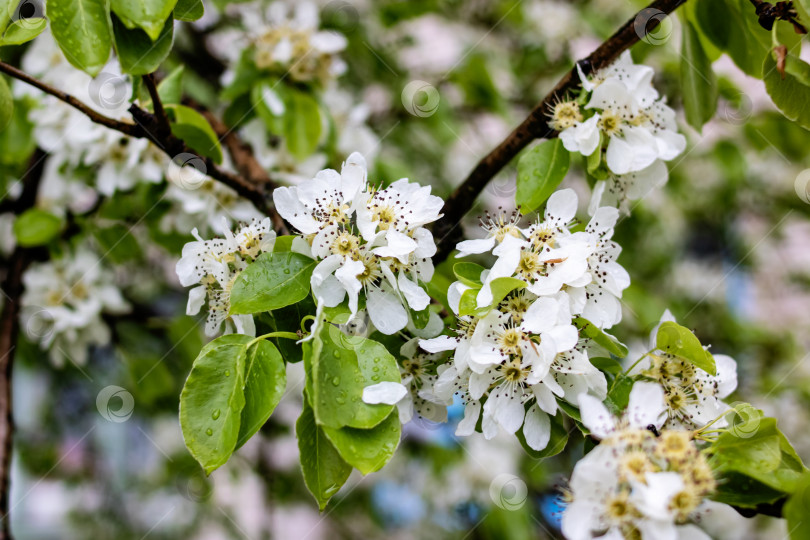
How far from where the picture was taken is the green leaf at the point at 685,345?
730 mm

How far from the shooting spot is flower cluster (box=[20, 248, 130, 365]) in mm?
1424

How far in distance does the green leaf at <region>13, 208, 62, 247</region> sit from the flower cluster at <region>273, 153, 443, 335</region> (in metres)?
0.83

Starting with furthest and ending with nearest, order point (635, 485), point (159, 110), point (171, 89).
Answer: point (171, 89)
point (159, 110)
point (635, 485)

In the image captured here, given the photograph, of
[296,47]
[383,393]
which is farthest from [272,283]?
[296,47]

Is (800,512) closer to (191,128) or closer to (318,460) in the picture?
(318,460)

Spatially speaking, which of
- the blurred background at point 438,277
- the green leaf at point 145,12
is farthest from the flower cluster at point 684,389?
the green leaf at point 145,12

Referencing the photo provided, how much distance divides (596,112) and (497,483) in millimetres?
1584

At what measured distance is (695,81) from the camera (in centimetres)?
103

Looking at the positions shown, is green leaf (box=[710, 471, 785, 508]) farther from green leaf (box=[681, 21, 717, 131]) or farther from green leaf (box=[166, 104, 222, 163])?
green leaf (box=[166, 104, 222, 163])

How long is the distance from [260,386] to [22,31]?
1.56 feet

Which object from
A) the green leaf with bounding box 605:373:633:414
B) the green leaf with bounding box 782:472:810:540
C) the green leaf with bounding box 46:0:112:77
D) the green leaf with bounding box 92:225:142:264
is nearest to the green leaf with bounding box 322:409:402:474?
the green leaf with bounding box 605:373:633:414

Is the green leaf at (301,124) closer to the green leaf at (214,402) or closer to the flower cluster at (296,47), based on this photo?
the flower cluster at (296,47)

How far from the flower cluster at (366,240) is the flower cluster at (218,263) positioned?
68 millimetres

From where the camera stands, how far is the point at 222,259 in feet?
2.69
